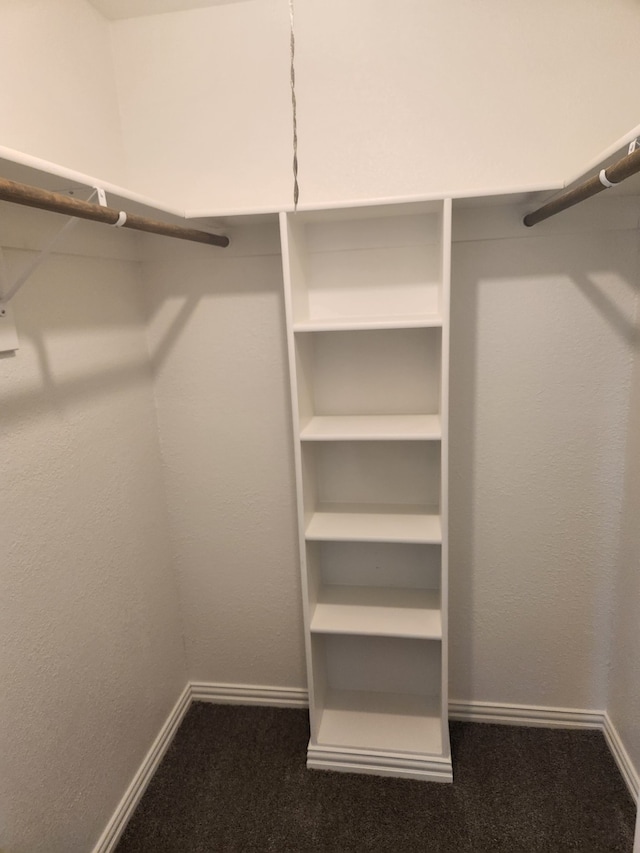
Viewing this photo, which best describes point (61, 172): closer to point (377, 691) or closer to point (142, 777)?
point (142, 777)

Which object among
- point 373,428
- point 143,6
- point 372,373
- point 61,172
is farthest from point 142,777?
point 143,6

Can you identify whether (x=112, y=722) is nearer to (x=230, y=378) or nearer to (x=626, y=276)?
(x=230, y=378)

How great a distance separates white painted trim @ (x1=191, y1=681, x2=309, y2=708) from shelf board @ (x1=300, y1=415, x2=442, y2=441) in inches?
45.4

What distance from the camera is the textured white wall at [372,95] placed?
151 cm

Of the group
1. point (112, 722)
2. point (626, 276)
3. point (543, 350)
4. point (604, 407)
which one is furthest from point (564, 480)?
point (112, 722)

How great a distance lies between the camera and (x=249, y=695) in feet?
7.00

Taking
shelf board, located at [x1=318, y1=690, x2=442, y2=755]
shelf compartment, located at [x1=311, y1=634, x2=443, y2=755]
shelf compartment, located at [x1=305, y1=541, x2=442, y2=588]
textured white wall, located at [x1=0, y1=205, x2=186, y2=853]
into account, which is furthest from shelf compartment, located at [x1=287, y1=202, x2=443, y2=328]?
shelf board, located at [x1=318, y1=690, x2=442, y2=755]

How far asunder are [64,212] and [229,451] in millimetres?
1077

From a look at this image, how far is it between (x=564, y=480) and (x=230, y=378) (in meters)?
1.24

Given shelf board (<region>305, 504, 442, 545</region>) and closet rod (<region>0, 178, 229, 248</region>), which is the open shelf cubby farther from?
closet rod (<region>0, 178, 229, 248</region>)

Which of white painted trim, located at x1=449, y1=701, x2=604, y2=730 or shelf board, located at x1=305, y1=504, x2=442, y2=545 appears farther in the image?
white painted trim, located at x1=449, y1=701, x2=604, y2=730

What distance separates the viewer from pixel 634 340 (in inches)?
63.7

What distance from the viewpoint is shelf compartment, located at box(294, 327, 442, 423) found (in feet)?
5.74

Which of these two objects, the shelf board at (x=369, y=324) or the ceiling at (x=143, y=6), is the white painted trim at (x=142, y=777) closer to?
the shelf board at (x=369, y=324)
